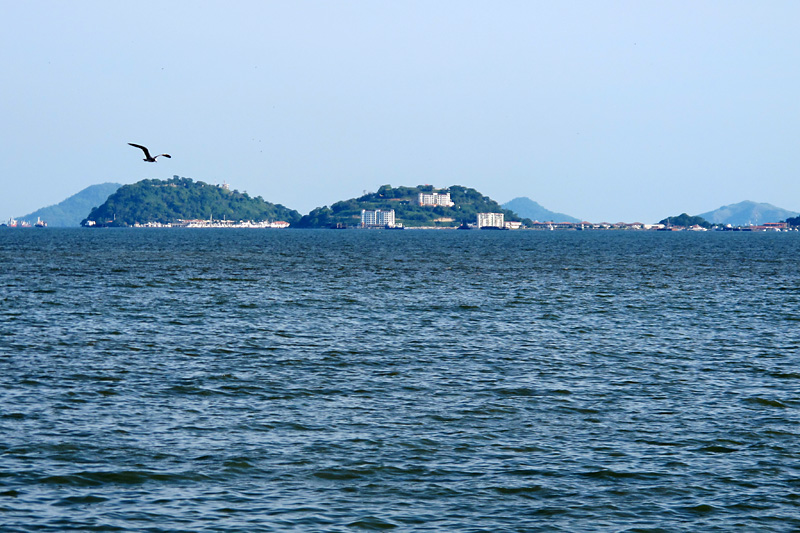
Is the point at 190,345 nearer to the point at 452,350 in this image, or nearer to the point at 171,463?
the point at 452,350

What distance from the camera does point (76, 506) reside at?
68.0 feet

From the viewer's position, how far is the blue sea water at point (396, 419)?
20.9 m

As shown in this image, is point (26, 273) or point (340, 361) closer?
point (340, 361)

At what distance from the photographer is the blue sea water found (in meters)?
20.9

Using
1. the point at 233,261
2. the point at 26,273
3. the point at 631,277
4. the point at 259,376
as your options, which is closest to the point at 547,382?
the point at 259,376

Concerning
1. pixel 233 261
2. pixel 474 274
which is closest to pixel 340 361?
pixel 474 274

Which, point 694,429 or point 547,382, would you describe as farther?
point 547,382

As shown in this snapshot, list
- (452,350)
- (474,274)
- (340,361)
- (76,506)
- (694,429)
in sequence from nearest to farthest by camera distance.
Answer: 1. (76,506)
2. (694,429)
3. (340,361)
4. (452,350)
5. (474,274)

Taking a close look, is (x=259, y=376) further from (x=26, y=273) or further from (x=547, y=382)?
(x=26, y=273)

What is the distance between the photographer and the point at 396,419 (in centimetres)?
2869

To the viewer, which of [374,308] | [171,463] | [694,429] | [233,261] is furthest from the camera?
[233,261]

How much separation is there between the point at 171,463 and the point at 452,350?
20918 mm

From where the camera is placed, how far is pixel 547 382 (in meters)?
34.9

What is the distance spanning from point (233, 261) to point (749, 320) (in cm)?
8287
